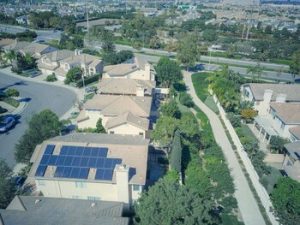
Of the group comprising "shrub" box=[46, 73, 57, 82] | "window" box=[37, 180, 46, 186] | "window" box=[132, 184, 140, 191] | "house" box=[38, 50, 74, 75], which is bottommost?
"shrub" box=[46, 73, 57, 82]

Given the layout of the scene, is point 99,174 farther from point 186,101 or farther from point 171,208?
point 186,101

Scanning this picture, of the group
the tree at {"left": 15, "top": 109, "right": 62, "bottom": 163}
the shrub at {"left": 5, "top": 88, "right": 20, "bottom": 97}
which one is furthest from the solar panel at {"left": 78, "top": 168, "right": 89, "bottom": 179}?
the shrub at {"left": 5, "top": 88, "right": 20, "bottom": 97}

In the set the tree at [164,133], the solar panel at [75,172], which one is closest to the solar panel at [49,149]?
the solar panel at [75,172]

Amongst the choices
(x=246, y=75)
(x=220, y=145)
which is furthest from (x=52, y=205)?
(x=246, y=75)

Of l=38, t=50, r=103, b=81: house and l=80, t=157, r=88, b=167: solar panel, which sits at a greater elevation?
l=80, t=157, r=88, b=167: solar panel

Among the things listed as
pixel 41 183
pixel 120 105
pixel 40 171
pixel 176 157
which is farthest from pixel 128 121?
pixel 41 183

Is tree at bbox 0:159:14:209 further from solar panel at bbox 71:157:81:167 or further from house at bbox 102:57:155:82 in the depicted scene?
house at bbox 102:57:155:82

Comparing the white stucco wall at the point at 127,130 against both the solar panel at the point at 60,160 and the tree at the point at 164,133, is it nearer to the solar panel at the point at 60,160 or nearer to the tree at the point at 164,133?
the tree at the point at 164,133
